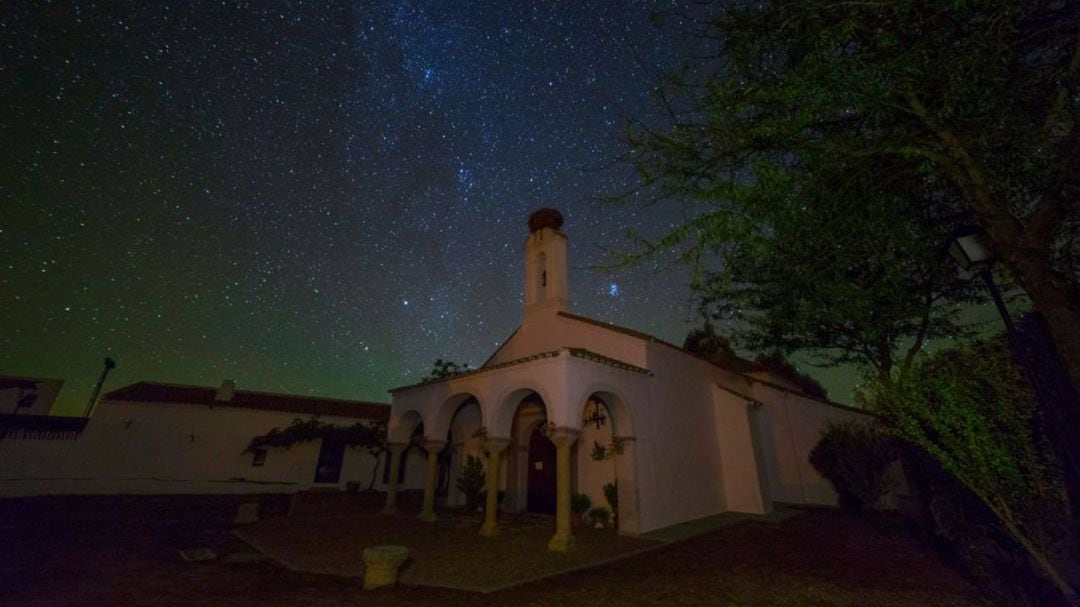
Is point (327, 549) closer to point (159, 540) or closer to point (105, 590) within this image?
point (105, 590)

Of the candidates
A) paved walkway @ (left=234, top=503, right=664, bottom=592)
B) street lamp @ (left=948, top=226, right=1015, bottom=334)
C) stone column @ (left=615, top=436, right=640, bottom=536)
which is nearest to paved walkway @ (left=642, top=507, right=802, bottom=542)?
stone column @ (left=615, top=436, right=640, bottom=536)

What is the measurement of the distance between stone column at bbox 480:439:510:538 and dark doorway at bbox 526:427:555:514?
10.2 ft

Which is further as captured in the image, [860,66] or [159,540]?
[159,540]

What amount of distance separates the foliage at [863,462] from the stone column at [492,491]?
462 inches

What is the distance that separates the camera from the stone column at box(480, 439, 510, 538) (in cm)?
1056

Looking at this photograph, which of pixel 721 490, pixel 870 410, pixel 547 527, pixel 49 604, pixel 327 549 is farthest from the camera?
pixel 721 490

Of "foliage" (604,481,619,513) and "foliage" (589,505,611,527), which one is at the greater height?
"foliage" (604,481,619,513)

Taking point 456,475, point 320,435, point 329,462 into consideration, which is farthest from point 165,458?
point 456,475

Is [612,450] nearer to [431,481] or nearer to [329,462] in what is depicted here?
[431,481]

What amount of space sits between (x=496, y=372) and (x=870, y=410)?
849cm

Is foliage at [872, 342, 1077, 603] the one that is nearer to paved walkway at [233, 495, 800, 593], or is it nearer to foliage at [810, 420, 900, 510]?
paved walkway at [233, 495, 800, 593]

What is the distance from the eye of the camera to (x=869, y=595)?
589 cm

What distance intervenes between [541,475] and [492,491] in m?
3.81

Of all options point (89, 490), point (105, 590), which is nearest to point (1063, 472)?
point (105, 590)
